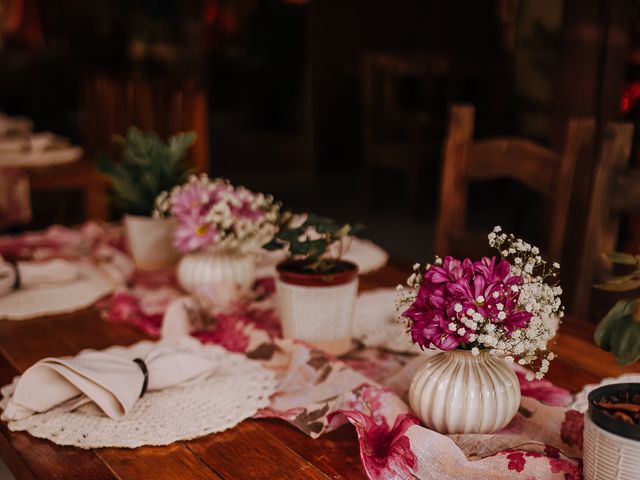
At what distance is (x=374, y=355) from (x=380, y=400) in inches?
9.1

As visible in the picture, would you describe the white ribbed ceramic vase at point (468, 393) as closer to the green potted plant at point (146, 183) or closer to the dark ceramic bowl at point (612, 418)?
the dark ceramic bowl at point (612, 418)

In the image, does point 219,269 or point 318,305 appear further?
point 219,269

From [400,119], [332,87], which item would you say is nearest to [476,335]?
[400,119]

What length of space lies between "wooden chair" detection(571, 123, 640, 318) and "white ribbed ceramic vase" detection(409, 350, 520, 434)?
0.65 m

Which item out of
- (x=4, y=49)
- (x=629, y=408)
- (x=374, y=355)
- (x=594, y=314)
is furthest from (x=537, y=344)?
(x=4, y=49)

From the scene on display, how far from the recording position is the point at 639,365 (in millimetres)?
1206

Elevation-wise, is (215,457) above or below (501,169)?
below

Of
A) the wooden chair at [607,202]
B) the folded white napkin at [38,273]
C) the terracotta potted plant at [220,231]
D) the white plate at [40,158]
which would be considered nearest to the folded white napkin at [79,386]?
the terracotta potted plant at [220,231]

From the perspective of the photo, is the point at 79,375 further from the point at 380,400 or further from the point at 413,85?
the point at 413,85

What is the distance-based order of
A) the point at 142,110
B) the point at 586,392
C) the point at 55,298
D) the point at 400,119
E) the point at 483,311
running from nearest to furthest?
the point at 483,311 < the point at 586,392 < the point at 55,298 < the point at 142,110 < the point at 400,119

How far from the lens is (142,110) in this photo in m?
3.01

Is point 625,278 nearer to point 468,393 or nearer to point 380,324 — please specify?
point 468,393

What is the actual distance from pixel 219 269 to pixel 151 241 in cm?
28

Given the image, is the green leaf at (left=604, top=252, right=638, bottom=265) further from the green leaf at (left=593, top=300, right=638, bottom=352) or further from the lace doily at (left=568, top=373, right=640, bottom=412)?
the lace doily at (left=568, top=373, right=640, bottom=412)
